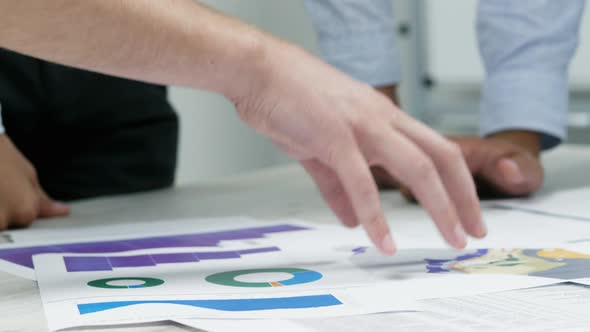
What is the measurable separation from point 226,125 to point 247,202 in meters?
1.03

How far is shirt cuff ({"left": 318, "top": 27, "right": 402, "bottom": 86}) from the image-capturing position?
0.99 metres

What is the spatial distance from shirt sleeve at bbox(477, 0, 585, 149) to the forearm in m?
0.50

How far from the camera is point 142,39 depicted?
45 cm

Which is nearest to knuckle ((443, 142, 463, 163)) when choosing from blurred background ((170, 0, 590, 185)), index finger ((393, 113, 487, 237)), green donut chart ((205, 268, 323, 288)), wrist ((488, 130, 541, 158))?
index finger ((393, 113, 487, 237))

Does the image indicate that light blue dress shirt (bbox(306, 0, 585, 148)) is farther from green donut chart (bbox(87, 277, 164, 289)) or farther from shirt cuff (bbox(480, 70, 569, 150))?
green donut chart (bbox(87, 277, 164, 289))

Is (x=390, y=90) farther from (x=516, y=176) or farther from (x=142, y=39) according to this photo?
(x=142, y=39)

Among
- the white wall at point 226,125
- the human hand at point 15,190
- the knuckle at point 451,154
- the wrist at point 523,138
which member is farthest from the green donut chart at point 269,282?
the white wall at point 226,125

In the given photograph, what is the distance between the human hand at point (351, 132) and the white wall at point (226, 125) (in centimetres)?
131

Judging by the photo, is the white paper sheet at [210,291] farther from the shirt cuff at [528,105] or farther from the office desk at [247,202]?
the shirt cuff at [528,105]

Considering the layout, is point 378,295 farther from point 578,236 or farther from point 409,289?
point 578,236

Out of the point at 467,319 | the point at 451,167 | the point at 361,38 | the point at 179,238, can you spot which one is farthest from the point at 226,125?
the point at 467,319

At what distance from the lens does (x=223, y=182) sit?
112 cm

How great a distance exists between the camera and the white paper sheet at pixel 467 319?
364 millimetres

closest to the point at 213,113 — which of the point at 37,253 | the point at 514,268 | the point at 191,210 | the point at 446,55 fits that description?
the point at 446,55
